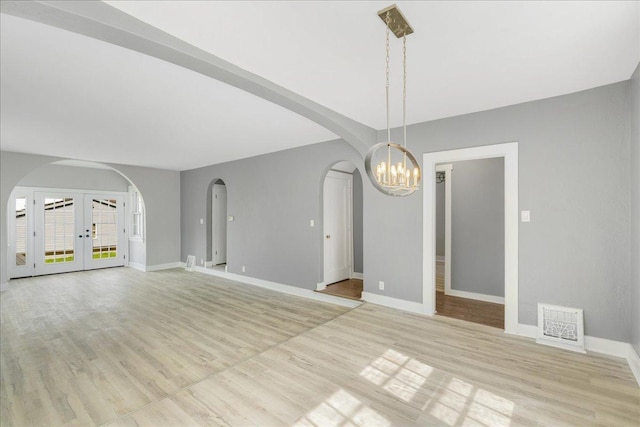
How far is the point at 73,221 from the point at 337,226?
7.16 meters

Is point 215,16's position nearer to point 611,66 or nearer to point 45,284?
point 611,66

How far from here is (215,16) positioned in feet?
6.05

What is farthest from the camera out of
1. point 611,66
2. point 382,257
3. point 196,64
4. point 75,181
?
point 75,181

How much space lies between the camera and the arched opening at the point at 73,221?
23.0 feet

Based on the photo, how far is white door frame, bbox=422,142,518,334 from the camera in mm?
3369

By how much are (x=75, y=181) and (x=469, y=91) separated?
30.8 feet

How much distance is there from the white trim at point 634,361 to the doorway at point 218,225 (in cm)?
740

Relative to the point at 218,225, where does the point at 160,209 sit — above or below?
above

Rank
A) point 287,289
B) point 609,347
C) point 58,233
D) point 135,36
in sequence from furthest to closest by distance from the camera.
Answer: point 58,233
point 287,289
point 609,347
point 135,36

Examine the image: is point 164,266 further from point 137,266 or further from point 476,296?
point 476,296

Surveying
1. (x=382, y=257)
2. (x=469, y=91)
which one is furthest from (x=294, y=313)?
(x=469, y=91)

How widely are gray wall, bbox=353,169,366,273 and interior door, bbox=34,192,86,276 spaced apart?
7366 millimetres

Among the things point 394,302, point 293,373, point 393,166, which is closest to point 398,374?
point 293,373

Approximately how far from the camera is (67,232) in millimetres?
7578
